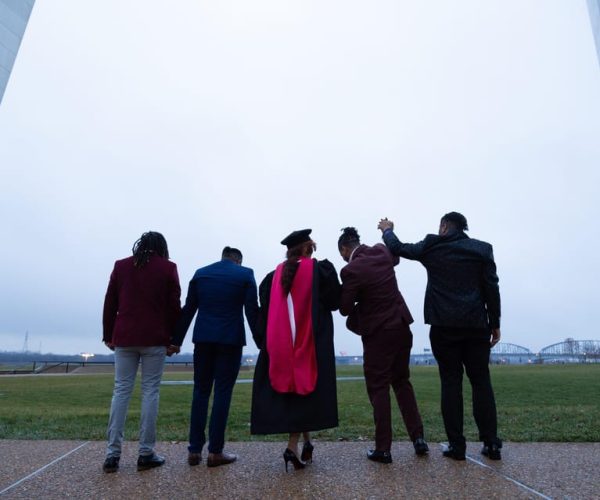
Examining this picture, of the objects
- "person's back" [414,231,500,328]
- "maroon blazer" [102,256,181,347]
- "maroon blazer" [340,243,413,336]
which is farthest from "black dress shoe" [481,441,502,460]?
"maroon blazer" [102,256,181,347]

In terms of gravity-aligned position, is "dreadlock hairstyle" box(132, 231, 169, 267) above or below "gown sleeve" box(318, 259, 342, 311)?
above

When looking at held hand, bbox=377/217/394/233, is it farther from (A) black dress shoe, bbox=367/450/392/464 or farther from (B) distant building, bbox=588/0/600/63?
(B) distant building, bbox=588/0/600/63

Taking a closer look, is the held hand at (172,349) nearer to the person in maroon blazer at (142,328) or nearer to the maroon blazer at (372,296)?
the person in maroon blazer at (142,328)

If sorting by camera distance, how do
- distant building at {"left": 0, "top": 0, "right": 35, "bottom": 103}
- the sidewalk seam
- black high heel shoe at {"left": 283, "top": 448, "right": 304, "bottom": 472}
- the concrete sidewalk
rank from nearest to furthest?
the concrete sidewalk
the sidewalk seam
black high heel shoe at {"left": 283, "top": 448, "right": 304, "bottom": 472}
distant building at {"left": 0, "top": 0, "right": 35, "bottom": 103}

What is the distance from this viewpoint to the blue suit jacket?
380 cm

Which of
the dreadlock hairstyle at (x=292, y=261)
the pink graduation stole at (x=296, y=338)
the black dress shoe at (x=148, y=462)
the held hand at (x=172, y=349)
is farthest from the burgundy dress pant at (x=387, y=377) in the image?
the black dress shoe at (x=148, y=462)

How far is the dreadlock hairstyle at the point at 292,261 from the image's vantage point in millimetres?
3679

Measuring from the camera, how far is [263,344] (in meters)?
3.70

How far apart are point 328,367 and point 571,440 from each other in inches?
108

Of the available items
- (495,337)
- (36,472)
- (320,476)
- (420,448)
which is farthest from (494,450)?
(36,472)

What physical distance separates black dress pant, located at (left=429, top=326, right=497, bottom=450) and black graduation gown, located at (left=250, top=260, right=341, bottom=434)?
2.98 ft

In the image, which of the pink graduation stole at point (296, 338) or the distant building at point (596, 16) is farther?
the distant building at point (596, 16)

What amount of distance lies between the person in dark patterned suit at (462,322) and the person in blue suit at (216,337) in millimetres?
1580

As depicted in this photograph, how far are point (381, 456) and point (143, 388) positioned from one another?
1.93 metres
